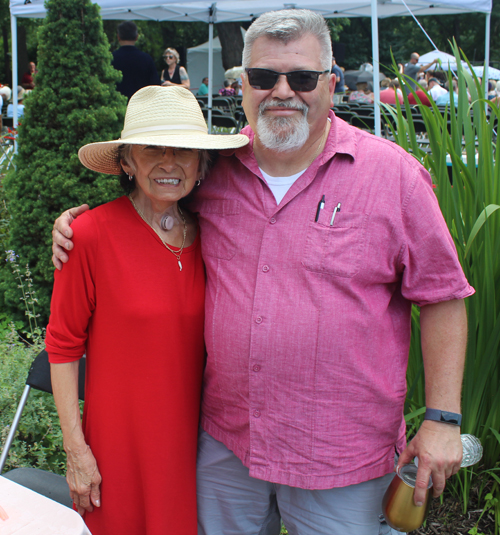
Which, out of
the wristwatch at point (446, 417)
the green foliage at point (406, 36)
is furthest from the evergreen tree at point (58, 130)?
the green foliage at point (406, 36)

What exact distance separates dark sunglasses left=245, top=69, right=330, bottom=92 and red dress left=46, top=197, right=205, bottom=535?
2.01ft

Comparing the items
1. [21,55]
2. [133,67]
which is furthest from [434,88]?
[21,55]

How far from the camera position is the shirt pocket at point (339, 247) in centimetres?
163

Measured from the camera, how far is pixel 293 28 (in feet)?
5.58

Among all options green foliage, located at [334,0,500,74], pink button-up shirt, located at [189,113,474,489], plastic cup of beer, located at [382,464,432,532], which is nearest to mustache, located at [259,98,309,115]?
pink button-up shirt, located at [189,113,474,489]

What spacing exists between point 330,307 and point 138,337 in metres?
0.62

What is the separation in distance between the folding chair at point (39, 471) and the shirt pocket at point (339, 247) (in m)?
1.23

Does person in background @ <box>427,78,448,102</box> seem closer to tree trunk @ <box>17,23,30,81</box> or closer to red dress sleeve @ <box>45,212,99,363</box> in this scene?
red dress sleeve @ <box>45,212,99,363</box>

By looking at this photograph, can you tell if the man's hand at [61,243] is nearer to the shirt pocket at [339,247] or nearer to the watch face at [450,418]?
the shirt pocket at [339,247]

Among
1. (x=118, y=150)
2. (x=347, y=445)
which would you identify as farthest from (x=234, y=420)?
(x=118, y=150)

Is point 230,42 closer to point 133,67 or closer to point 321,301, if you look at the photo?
point 133,67

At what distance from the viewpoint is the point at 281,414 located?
5.52ft

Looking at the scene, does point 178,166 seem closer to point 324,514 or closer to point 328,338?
point 328,338

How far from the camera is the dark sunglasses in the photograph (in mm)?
1729
